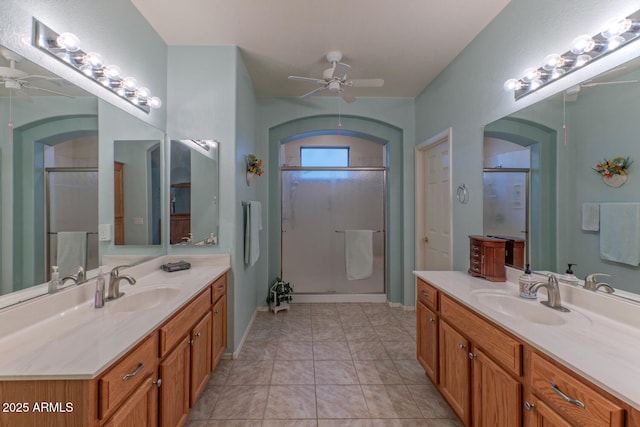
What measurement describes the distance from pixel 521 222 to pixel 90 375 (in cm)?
225

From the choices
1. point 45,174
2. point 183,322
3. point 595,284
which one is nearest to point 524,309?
point 595,284

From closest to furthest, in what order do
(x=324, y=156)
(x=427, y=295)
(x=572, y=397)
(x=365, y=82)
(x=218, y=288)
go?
(x=572, y=397), (x=427, y=295), (x=218, y=288), (x=365, y=82), (x=324, y=156)

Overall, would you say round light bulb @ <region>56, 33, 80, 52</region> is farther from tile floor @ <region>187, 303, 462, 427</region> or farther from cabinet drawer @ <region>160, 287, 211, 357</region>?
tile floor @ <region>187, 303, 462, 427</region>

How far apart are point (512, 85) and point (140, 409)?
263cm

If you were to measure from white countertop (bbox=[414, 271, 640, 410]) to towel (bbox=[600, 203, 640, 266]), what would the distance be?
0.65 feet

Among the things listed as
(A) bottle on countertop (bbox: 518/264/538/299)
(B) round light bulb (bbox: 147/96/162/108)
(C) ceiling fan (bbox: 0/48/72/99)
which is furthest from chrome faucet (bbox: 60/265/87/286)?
(A) bottle on countertop (bbox: 518/264/538/299)

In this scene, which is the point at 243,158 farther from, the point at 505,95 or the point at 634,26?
the point at 634,26

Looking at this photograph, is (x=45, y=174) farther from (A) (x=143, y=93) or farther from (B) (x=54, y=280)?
(A) (x=143, y=93)

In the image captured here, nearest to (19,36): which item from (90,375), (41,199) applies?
(41,199)

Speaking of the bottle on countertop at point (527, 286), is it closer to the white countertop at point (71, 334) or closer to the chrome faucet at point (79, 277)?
the white countertop at point (71, 334)

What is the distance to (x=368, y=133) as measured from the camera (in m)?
3.62

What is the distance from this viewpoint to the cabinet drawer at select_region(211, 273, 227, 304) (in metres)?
1.97

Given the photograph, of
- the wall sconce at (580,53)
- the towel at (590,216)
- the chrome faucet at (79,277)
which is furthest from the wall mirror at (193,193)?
the towel at (590,216)

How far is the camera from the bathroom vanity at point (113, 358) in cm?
82
